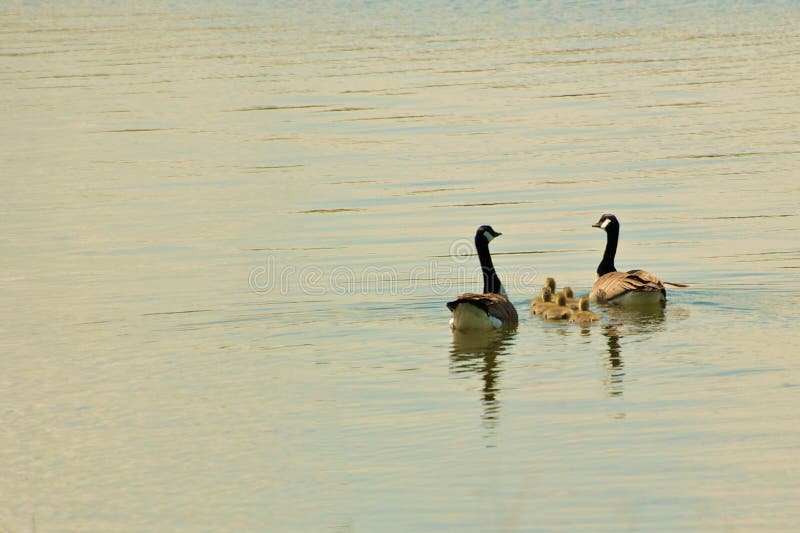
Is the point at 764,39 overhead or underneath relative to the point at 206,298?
overhead

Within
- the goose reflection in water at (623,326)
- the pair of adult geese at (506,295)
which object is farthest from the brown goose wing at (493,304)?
the goose reflection in water at (623,326)

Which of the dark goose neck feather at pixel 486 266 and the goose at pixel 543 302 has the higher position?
the dark goose neck feather at pixel 486 266

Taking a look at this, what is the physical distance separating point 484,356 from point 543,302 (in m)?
2.04

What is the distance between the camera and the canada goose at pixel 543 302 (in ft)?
50.6

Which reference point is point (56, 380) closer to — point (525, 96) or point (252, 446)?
point (252, 446)

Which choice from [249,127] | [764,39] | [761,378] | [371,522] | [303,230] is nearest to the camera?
[371,522]

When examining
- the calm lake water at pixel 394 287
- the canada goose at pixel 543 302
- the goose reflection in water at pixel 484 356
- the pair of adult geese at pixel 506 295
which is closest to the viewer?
the calm lake water at pixel 394 287

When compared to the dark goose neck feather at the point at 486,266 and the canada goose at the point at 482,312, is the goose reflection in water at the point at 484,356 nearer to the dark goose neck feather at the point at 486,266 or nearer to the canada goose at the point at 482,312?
the canada goose at the point at 482,312

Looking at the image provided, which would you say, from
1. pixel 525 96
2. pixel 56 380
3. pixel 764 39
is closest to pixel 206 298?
pixel 56 380

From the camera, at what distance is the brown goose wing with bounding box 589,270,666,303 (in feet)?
50.2

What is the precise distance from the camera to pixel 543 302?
51.3 ft

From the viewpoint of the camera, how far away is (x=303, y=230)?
19953mm

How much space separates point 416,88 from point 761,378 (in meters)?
20.0

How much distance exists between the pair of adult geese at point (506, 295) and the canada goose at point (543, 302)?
253mm
